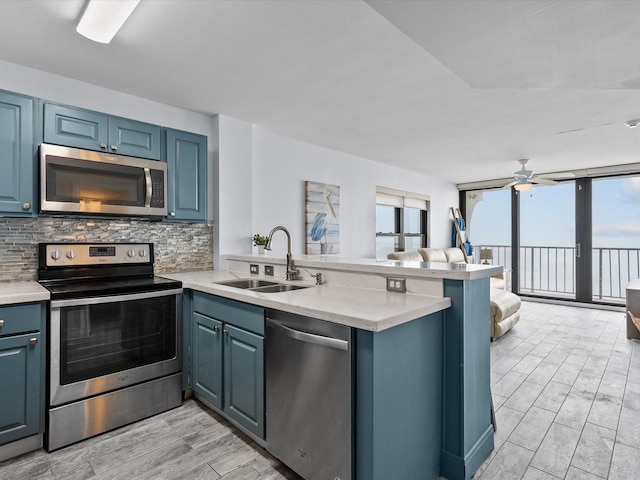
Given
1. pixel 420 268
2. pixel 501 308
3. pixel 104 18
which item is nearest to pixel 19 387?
pixel 104 18

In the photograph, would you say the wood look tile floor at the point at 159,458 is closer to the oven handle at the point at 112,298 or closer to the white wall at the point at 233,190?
the oven handle at the point at 112,298

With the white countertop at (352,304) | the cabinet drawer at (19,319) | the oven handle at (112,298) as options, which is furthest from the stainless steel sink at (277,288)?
the cabinet drawer at (19,319)

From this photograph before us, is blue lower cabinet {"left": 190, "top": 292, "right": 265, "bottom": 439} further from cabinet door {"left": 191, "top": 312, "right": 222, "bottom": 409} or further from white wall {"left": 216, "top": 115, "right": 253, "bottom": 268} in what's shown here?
white wall {"left": 216, "top": 115, "right": 253, "bottom": 268}

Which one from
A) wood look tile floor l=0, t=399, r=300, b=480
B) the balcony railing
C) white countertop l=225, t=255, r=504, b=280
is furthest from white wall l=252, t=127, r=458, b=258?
the balcony railing

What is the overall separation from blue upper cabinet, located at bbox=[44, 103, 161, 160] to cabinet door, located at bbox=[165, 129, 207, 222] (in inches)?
5.4

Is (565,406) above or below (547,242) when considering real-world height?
below

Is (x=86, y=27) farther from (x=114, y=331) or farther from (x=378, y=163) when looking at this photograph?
(x=378, y=163)

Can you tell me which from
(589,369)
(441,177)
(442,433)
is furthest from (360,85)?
(441,177)

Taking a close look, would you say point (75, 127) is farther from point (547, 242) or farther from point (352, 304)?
point (547, 242)

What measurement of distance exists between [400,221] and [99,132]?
15.2 feet

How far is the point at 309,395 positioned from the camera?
5.27 feet

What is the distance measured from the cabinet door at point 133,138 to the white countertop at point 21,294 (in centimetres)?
110

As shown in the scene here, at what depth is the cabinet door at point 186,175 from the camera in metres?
2.89

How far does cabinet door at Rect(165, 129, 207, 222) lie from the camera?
2889 millimetres
